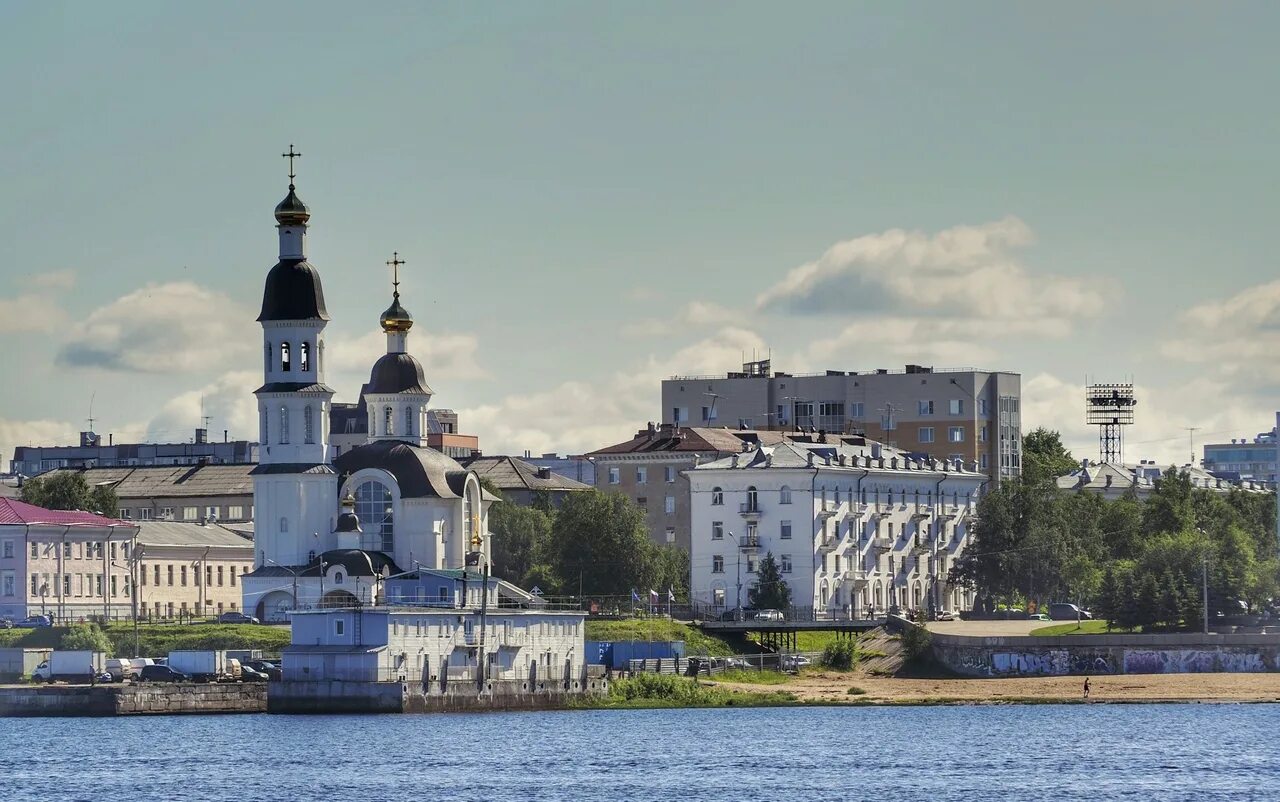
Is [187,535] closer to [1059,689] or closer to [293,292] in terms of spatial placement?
[293,292]

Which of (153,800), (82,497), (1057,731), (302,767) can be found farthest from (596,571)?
(153,800)

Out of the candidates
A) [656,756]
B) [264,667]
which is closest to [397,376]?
[264,667]

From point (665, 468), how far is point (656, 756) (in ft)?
301

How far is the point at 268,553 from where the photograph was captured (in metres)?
159

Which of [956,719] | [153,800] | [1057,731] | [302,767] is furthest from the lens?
[956,719]

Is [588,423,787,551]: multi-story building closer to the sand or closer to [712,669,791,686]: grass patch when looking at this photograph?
[712,669,791,686]: grass patch

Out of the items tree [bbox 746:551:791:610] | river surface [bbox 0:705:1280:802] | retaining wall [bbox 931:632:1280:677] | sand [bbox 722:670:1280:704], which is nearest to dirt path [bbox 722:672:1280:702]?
sand [bbox 722:670:1280:704]

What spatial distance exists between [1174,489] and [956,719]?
230 ft

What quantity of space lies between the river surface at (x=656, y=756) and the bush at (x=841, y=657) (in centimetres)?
2121

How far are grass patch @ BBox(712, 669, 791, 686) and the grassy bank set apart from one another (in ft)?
77.0

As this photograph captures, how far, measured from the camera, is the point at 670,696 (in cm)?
13700

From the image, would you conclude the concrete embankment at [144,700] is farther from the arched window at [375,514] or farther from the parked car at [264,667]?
the arched window at [375,514]

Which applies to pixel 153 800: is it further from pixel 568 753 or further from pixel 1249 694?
pixel 1249 694

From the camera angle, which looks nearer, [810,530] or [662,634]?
[662,634]
